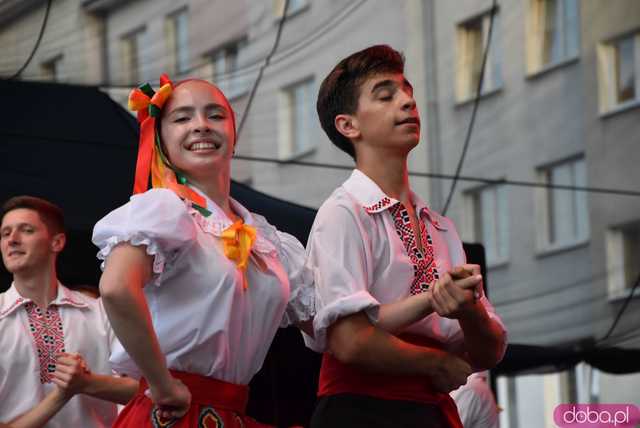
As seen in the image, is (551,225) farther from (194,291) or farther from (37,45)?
(194,291)

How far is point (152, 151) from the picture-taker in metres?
3.17

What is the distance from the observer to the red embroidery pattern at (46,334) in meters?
4.36

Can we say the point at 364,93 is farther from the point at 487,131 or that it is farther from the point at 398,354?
the point at 487,131

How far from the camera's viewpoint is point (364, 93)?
324 centimetres

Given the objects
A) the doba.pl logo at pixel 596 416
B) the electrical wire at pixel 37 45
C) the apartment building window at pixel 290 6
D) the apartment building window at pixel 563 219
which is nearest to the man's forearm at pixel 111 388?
the electrical wire at pixel 37 45

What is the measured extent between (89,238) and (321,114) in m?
1.86

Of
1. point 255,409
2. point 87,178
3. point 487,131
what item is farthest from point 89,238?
point 487,131

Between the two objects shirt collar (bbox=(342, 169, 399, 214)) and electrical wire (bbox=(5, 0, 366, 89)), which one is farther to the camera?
electrical wire (bbox=(5, 0, 366, 89))

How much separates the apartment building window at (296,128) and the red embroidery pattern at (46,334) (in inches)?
112

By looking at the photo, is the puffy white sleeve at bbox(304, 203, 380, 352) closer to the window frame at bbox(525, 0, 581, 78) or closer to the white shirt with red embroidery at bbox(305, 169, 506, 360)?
the white shirt with red embroidery at bbox(305, 169, 506, 360)

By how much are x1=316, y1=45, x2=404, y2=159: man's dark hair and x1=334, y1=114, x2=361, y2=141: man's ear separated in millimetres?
13

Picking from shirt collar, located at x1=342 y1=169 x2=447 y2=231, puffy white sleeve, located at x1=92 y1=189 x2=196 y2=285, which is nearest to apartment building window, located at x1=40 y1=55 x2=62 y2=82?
shirt collar, located at x1=342 y1=169 x2=447 y2=231

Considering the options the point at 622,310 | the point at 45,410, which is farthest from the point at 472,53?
the point at 45,410

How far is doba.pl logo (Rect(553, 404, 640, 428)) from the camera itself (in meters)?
6.82
